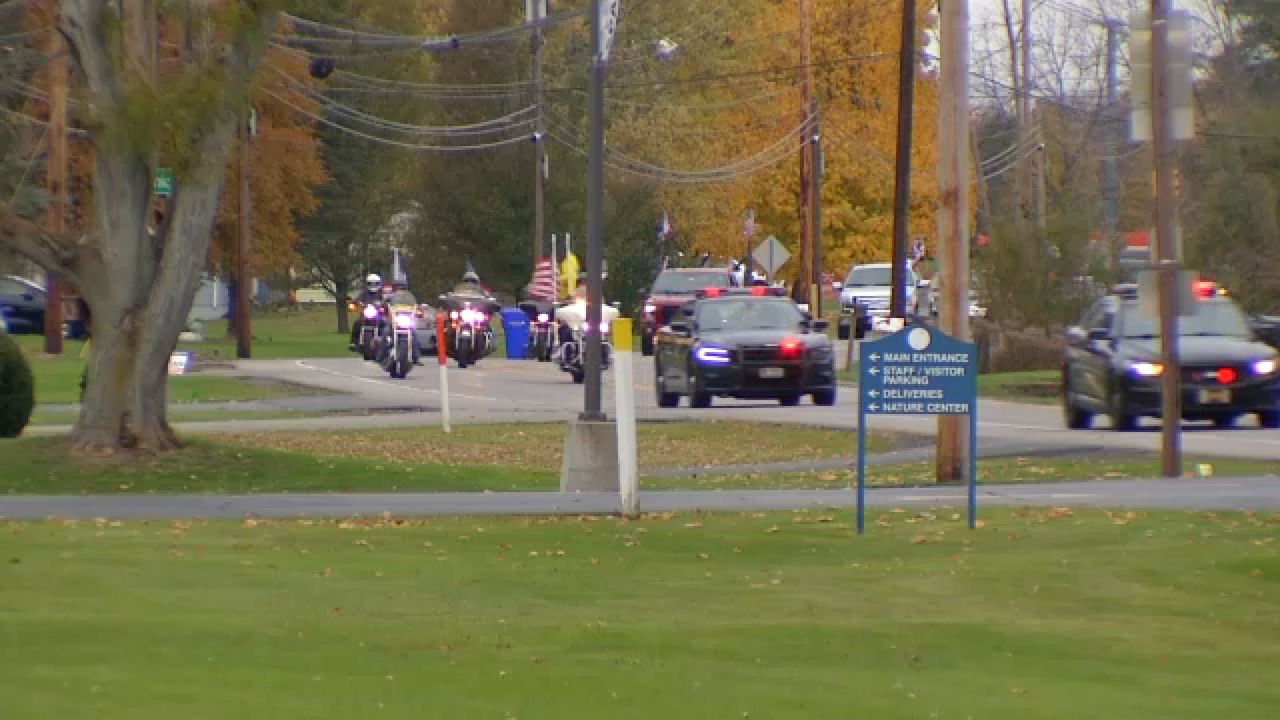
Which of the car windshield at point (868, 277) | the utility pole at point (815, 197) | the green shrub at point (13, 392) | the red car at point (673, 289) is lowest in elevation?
the green shrub at point (13, 392)

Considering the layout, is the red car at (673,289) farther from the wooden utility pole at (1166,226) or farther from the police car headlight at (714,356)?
the wooden utility pole at (1166,226)

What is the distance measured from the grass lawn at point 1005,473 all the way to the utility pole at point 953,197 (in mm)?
535

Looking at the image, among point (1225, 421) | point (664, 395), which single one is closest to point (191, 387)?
point (664, 395)

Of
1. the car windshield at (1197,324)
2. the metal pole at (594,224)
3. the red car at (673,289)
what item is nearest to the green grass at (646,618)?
the metal pole at (594,224)

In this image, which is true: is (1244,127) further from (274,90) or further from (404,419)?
(274,90)

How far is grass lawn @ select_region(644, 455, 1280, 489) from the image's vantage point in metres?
21.6

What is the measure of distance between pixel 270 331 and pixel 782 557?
70.4 meters

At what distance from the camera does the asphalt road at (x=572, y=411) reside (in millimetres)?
26531

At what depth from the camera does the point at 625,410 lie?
16406 millimetres

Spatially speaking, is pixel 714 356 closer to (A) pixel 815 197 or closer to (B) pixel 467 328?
(B) pixel 467 328

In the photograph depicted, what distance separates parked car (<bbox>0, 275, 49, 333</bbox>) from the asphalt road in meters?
15.9

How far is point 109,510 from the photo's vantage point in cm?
1750

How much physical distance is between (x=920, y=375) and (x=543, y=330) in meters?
34.5

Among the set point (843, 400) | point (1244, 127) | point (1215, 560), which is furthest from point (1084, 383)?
point (1244, 127)
